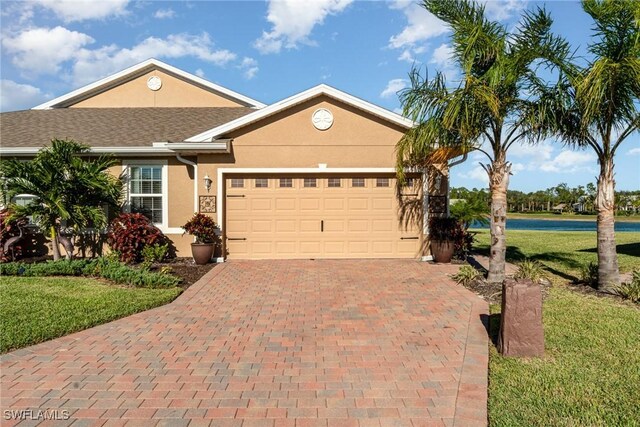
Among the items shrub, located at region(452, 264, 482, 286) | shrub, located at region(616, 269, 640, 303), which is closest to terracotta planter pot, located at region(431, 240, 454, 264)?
shrub, located at region(452, 264, 482, 286)

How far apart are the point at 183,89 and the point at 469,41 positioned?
11.9 meters

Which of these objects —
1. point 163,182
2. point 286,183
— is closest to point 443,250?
point 286,183

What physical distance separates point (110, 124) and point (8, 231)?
453 cm

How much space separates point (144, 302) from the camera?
22.0ft

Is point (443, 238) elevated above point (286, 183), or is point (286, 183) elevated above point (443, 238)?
point (286, 183)

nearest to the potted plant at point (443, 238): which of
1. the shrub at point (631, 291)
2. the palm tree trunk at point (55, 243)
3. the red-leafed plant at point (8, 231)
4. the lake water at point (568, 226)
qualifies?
the shrub at point (631, 291)

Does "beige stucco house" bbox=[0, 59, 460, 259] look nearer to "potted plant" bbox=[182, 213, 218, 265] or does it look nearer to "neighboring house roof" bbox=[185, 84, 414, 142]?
"neighboring house roof" bbox=[185, 84, 414, 142]

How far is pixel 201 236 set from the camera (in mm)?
10477

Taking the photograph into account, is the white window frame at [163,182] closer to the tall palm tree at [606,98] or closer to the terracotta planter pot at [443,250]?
the terracotta planter pot at [443,250]

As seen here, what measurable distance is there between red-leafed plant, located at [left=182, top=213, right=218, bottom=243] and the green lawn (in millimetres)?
7175

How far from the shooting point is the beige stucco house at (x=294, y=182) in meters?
11.1

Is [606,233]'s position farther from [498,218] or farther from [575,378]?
[575,378]

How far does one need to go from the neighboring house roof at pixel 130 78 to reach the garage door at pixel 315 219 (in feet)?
19.5

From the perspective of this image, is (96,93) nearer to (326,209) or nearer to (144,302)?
(326,209)
